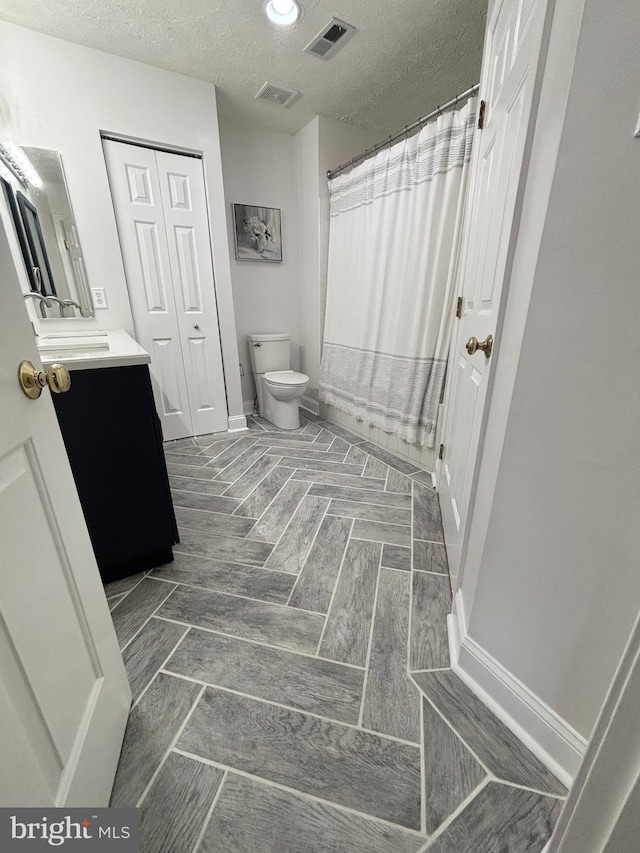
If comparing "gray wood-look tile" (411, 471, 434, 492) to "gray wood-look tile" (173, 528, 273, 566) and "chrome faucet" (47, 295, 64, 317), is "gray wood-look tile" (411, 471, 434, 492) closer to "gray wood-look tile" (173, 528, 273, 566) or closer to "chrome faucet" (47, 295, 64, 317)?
"gray wood-look tile" (173, 528, 273, 566)

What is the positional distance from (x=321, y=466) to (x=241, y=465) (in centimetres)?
56

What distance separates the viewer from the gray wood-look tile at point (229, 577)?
130 centimetres

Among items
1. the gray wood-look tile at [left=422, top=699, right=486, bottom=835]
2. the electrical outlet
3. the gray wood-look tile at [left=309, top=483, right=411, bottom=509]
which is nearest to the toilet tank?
the electrical outlet

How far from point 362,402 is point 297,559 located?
4.74ft

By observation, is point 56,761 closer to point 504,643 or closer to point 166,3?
point 504,643

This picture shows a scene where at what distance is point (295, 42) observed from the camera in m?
1.84

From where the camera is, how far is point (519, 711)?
0.86 metres

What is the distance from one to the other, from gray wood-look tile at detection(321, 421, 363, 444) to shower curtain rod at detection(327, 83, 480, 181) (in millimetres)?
2044

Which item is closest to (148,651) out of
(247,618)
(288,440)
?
(247,618)

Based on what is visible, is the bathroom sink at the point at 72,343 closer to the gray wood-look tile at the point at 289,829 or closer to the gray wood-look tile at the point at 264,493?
the gray wood-look tile at the point at 264,493

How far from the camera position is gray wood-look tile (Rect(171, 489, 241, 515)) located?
182cm

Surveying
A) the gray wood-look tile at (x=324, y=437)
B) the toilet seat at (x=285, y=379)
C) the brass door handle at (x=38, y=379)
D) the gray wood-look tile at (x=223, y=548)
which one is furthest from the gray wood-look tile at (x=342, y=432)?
the brass door handle at (x=38, y=379)

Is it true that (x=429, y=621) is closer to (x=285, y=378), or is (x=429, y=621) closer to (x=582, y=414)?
(x=582, y=414)

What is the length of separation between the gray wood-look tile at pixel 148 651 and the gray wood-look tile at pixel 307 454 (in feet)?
4.59
